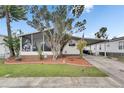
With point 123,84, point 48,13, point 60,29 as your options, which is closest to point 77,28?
point 60,29

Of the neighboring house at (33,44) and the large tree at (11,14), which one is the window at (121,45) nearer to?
the neighboring house at (33,44)

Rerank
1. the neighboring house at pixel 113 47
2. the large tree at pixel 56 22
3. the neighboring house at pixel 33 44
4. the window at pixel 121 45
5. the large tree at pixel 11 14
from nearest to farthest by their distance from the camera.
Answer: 1. the large tree at pixel 56 22
2. the large tree at pixel 11 14
3. the window at pixel 121 45
4. the neighboring house at pixel 113 47
5. the neighboring house at pixel 33 44

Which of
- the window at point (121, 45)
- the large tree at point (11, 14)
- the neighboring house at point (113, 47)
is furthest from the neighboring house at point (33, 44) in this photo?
the window at point (121, 45)

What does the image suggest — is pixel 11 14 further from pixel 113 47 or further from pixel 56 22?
pixel 113 47

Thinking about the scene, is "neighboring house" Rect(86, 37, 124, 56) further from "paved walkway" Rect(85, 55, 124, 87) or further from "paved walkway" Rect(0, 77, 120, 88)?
"paved walkway" Rect(0, 77, 120, 88)

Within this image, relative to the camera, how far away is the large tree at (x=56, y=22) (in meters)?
22.4

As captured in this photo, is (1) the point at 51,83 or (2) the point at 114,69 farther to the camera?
(2) the point at 114,69

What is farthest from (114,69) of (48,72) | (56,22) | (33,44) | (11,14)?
(11,14)

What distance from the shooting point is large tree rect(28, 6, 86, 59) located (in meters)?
22.4

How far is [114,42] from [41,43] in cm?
848

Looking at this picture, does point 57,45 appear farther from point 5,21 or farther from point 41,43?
point 5,21

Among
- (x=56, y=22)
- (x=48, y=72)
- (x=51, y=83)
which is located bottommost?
(x=51, y=83)

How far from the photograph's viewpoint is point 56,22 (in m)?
22.8

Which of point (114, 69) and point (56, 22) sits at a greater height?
point (56, 22)
